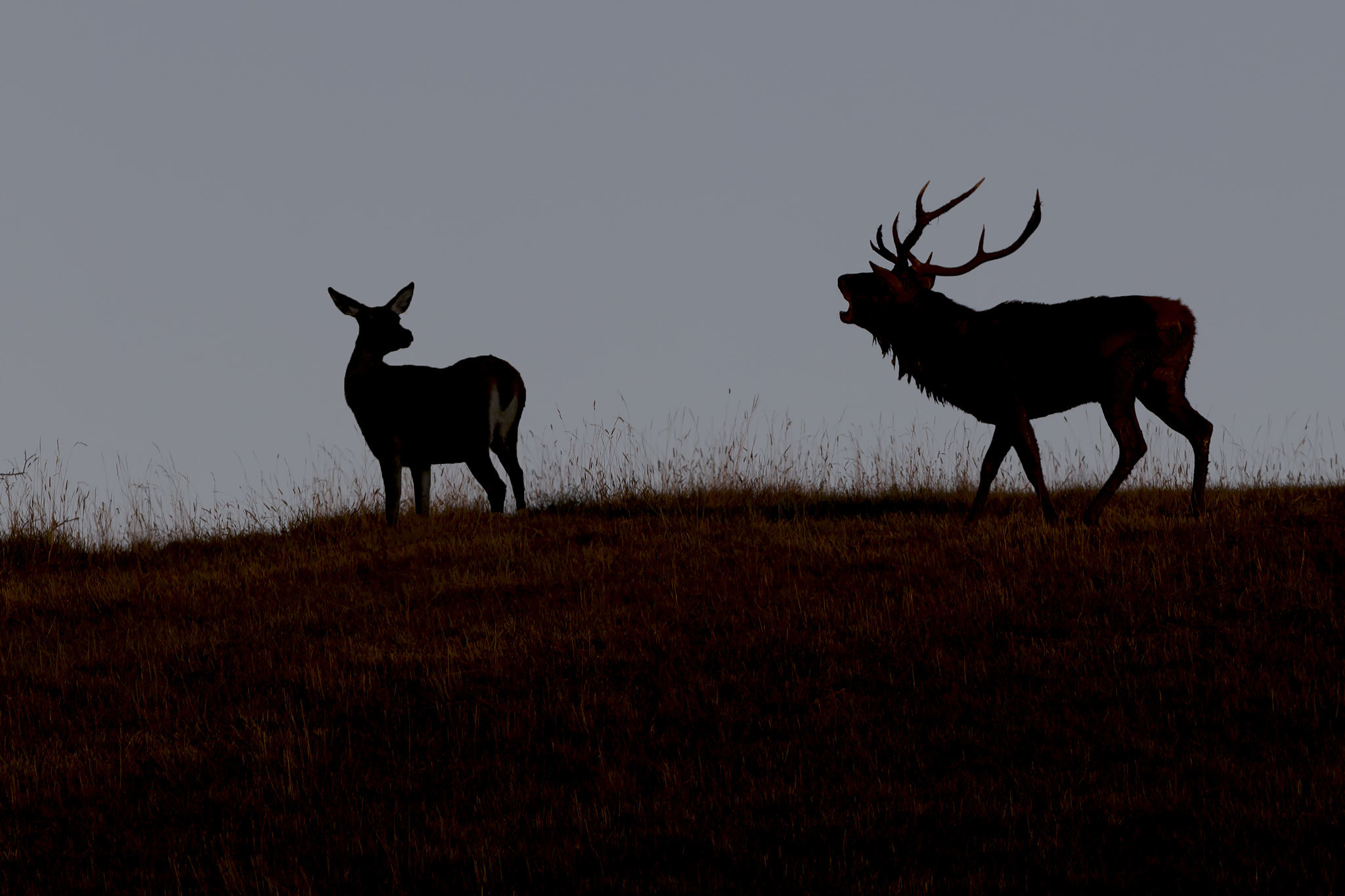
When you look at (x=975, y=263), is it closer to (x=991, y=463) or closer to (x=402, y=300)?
A: (x=991, y=463)

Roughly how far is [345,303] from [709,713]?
26.4ft

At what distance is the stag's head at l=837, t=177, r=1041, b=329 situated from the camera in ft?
39.9

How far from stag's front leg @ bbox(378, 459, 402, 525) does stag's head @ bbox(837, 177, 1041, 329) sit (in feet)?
14.3

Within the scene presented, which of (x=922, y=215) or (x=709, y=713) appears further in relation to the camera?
(x=922, y=215)

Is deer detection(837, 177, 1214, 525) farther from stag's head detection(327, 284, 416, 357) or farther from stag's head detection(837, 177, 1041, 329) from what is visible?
stag's head detection(327, 284, 416, 357)

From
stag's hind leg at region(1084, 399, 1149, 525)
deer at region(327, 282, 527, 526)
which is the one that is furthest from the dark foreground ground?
deer at region(327, 282, 527, 526)

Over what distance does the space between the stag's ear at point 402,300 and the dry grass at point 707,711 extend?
3.04 metres

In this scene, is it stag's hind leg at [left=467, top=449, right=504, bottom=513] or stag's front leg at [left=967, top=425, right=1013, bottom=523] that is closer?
stag's front leg at [left=967, top=425, right=1013, bottom=523]

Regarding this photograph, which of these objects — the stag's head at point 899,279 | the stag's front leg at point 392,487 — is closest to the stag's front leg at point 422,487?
the stag's front leg at point 392,487

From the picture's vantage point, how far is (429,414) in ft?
44.1

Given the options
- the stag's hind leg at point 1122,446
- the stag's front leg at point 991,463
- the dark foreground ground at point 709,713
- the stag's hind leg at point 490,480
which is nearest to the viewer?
the dark foreground ground at point 709,713

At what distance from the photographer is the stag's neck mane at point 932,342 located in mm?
11766

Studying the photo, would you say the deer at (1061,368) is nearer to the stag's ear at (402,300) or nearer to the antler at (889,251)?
the antler at (889,251)

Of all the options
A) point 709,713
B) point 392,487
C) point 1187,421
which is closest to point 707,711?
point 709,713
